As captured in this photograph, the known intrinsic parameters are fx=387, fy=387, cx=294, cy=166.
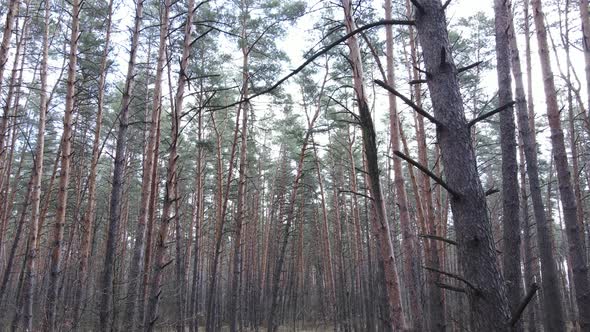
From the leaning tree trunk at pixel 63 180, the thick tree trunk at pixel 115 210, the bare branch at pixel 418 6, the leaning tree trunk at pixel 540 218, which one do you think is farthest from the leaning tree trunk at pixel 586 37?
the leaning tree trunk at pixel 63 180

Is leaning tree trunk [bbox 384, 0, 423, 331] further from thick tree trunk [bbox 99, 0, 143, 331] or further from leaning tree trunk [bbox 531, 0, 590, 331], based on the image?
thick tree trunk [bbox 99, 0, 143, 331]

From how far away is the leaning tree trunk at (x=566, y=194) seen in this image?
556 cm

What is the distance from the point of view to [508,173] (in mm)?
4512

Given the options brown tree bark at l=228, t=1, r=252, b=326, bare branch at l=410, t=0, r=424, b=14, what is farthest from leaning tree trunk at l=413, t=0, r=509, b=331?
brown tree bark at l=228, t=1, r=252, b=326

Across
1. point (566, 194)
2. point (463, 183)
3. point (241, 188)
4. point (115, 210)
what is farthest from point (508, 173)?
point (241, 188)

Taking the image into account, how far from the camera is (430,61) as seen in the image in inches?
75.0

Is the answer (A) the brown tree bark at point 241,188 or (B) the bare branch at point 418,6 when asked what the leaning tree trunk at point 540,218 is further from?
(A) the brown tree bark at point 241,188

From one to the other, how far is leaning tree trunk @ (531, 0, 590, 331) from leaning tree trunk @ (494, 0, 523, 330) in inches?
74.6

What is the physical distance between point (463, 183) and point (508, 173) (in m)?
3.30

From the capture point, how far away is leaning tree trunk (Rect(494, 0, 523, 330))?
4.38 m

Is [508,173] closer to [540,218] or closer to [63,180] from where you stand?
[540,218]

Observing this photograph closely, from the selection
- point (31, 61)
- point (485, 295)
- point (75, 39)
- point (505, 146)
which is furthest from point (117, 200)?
point (31, 61)

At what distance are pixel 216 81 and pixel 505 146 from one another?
414 inches

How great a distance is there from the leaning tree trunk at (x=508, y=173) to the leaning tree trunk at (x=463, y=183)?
3029mm
